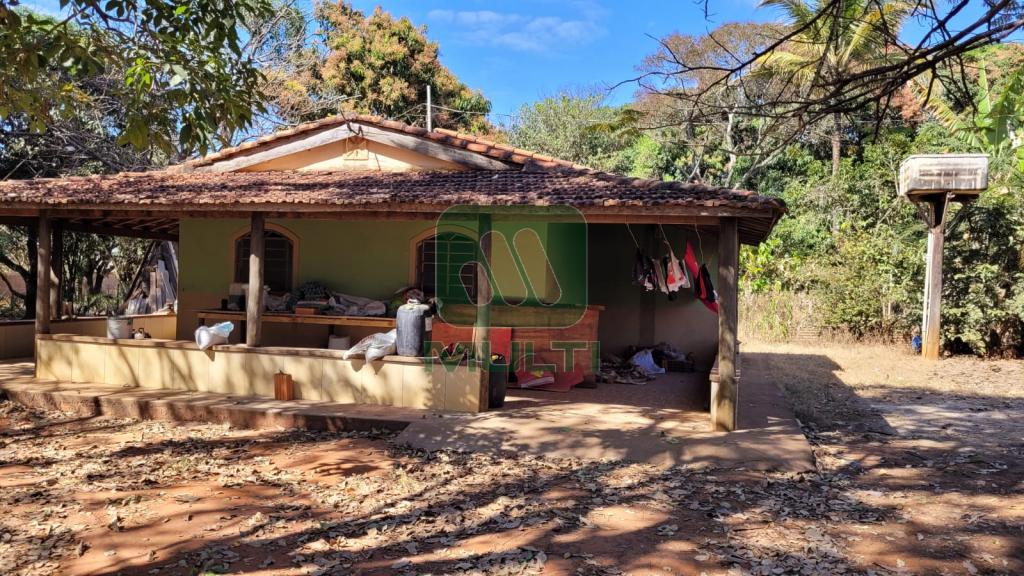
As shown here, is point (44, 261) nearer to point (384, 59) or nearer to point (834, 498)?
point (834, 498)

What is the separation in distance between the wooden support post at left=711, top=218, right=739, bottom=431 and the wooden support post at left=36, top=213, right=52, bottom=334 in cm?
839

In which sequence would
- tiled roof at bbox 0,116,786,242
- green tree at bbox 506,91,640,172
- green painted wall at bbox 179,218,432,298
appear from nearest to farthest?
tiled roof at bbox 0,116,786,242 < green painted wall at bbox 179,218,432,298 < green tree at bbox 506,91,640,172

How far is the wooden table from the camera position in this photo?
9453mm

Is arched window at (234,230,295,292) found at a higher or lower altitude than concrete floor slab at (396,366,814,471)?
higher

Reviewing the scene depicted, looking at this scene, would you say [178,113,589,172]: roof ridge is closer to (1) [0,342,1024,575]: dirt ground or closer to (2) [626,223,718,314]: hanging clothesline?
(2) [626,223,718,314]: hanging clothesline

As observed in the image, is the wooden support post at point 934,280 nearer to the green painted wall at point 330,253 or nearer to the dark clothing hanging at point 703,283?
the dark clothing hanging at point 703,283

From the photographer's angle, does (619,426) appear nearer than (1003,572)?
No

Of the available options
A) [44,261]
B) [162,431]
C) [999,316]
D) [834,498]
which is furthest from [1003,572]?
[999,316]

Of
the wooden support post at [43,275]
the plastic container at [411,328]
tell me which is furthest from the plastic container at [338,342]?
the wooden support post at [43,275]

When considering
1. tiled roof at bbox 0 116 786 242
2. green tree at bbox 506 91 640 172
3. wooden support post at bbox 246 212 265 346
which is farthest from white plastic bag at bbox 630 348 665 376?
green tree at bbox 506 91 640 172

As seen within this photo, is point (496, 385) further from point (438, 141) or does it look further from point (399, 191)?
point (438, 141)

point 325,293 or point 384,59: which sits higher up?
point 384,59

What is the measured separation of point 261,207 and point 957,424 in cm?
859

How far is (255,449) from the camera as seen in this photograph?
652cm
